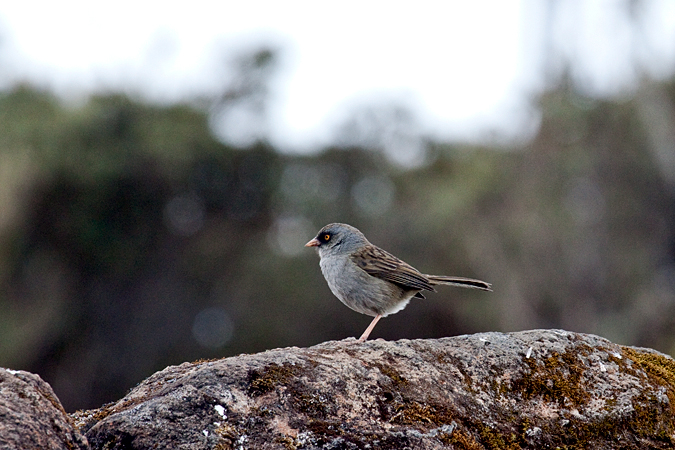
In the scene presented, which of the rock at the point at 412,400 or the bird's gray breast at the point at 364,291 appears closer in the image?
the rock at the point at 412,400

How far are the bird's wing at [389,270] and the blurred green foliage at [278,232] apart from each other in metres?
14.6

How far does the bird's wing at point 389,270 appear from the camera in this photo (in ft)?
20.0

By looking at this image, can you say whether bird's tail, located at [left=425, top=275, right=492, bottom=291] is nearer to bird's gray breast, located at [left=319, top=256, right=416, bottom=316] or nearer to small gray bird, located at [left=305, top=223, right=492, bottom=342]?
small gray bird, located at [left=305, top=223, right=492, bottom=342]

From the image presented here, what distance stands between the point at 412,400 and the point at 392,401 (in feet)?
0.33

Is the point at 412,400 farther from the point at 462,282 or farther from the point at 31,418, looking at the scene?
the point at 462,282

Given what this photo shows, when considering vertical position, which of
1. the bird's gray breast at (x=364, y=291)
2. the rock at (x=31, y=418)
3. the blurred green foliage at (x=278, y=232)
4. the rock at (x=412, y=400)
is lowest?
the blurred green foliage at (x=278, y=232)

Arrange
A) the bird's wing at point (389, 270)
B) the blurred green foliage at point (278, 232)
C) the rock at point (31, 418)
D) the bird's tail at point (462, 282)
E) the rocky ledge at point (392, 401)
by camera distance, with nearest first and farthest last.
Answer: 1. the rock at point (31, 418)
2. the rocky ledge at point (392, 401)
3. the bird's tail at point (462, 282)
4. the bird's wing at point (389, 270)
5. the blurred green foliage at point (278, 232)

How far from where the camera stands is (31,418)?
9.23ft

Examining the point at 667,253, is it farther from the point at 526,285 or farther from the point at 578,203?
the point at 526,285

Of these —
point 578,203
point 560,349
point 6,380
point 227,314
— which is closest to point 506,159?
point 578,203

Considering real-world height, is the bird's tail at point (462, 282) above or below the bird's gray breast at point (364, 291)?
above

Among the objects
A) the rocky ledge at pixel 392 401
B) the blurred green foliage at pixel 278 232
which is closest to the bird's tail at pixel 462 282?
the rocky ledge at pixel 392 401

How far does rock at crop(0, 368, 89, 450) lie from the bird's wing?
348 cm

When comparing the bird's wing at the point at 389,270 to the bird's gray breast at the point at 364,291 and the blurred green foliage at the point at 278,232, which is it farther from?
the blurred green foliage at the point at 278,232
